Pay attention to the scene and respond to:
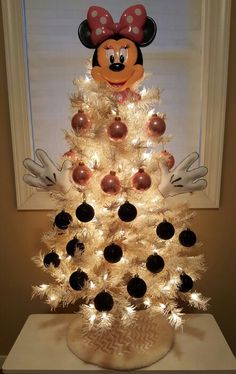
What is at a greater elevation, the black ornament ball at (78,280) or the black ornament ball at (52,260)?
the black ornament ball at (52,260)

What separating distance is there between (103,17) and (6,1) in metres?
0.50

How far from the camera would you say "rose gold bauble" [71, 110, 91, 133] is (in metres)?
0.96

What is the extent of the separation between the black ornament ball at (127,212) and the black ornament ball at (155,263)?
155 mm

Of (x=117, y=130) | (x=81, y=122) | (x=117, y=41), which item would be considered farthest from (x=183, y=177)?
(x=117, y=41)

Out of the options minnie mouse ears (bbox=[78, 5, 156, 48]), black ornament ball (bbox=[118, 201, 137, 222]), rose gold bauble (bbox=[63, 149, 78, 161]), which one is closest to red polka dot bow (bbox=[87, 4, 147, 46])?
minnie mouse ears (bbox=[78, 5, 156, 48])

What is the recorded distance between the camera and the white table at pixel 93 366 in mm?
1030

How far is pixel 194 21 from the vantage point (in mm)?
1241

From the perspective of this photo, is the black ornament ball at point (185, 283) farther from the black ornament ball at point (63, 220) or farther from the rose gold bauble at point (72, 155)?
the rose gold bauble at point (72, 155)

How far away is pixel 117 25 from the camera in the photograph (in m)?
0.96

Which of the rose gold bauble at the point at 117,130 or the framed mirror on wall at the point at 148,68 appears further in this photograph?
the framed mirror on wall at the point at 148,68

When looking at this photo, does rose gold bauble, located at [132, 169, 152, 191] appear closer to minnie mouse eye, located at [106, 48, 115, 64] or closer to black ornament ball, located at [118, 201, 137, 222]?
black ornament ball, located at [118, 201, 137, 222]

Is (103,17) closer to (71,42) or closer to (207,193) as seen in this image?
(71,42)

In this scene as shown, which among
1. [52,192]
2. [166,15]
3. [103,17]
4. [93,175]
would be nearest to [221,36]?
[166,15]

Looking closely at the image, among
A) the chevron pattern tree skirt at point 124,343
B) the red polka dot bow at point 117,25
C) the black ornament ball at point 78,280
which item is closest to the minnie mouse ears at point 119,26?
the red polka dot bow at point 117,25
